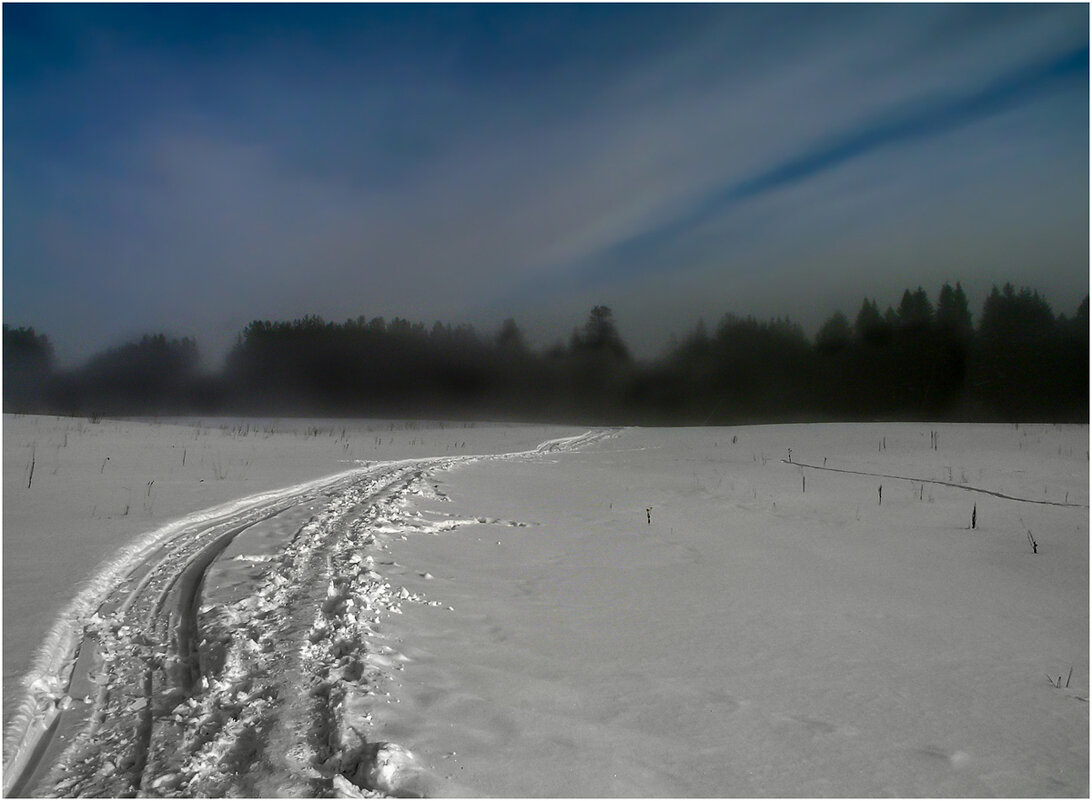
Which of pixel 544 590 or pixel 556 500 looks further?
pixel 556 500

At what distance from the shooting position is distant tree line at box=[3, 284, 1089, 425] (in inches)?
2093

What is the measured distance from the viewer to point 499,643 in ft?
14.2

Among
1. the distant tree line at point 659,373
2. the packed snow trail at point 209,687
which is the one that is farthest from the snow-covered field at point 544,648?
the distant tree line at point 659,373

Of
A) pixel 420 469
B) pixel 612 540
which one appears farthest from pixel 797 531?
pixel 420 469

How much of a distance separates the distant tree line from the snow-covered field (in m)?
48.6

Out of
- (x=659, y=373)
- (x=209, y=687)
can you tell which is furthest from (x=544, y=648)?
(x=659, y=373)

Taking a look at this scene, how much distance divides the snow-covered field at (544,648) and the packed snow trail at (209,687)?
0.06 ft

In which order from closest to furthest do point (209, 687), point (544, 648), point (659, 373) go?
point (209, 687), point (544, 648), point (659, 373)

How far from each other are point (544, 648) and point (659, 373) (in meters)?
70.3

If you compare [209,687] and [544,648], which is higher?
[209,687]

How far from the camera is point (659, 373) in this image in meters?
73.0

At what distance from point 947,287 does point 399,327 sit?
69.4 metres

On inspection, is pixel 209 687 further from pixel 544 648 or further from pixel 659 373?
pixel 659 373

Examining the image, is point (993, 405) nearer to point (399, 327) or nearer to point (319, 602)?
point (319, 602)
